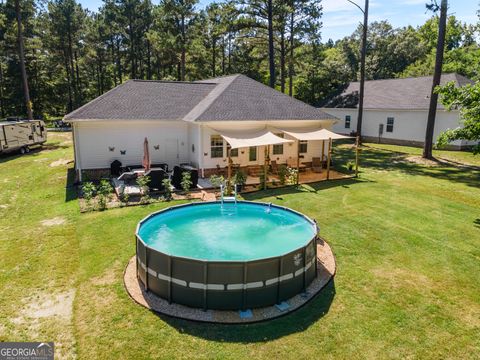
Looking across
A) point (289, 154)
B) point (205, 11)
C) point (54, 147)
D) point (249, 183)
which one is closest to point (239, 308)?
point (249, 183)

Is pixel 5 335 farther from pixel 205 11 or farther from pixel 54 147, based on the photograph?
pixel 205 11

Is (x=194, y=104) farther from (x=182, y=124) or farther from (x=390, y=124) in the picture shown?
(x=390, y=124)

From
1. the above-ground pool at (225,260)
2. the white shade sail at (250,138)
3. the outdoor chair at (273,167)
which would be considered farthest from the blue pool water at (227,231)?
the outdoor chair at (273,167)

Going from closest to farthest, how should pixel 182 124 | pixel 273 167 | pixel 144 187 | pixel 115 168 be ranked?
1. pixel 144 187
2. pixel 115 168
3. pixel 273 167
4. pixel 182 124

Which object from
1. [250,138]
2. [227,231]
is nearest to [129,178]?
[250,138]

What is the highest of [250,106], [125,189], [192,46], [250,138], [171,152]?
[192,46]
